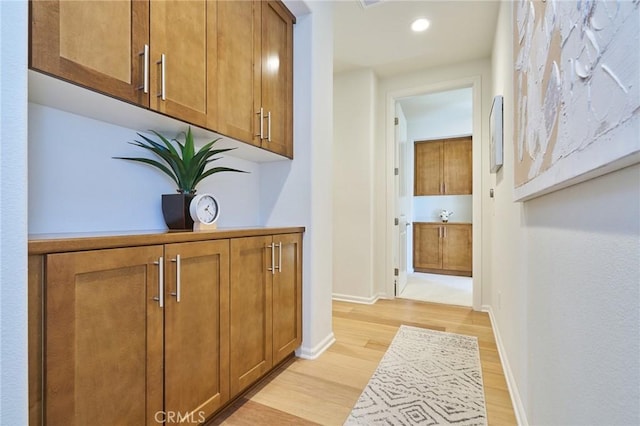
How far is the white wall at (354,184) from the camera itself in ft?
10.8

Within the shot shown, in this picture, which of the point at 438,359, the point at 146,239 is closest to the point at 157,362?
the point at 146,239

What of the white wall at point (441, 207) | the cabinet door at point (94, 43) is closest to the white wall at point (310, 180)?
the cabinet door at point (94, 43)

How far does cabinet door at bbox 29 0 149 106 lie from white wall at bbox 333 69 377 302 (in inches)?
96.2

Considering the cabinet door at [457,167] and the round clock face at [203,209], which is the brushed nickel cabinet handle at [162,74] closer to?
the round clock face at [203,209]

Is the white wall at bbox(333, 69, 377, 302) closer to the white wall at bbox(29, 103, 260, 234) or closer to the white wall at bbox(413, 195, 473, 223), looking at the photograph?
the white wall at bbox(29, 103, 260, 234)

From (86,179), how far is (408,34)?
2735 mm

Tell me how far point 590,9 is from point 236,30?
155cm

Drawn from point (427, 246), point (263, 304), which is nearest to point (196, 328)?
point (263, 304)

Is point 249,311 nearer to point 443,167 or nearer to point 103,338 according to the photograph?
point 103,338

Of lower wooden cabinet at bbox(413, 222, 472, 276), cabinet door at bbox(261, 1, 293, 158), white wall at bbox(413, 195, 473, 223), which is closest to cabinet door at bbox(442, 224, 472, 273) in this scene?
lower wooden cabinet at bbox(413, 222, 472, 276)

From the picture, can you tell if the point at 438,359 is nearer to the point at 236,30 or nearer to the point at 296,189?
the point at 296,189

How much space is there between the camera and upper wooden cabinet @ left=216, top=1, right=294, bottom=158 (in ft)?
5.12
